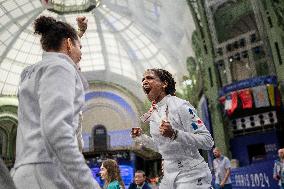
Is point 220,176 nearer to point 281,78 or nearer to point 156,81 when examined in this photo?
point 156,81

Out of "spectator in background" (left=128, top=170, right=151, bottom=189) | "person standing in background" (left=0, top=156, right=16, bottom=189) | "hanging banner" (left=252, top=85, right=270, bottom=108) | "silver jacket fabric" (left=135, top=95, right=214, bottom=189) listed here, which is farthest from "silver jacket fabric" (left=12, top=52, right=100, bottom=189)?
"hanging banner" (left=252, top=85, right=270, bottom=108)

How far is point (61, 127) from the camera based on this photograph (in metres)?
1.52

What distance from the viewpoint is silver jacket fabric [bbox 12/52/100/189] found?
151 cm

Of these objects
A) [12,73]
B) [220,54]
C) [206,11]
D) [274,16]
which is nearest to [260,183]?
[274,16]

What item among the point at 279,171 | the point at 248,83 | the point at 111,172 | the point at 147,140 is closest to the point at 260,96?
the point at 248,83

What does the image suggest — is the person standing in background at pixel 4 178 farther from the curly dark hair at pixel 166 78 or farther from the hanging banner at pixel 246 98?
the hanging banner at pixel 246 98

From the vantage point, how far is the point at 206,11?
19125 millimetres

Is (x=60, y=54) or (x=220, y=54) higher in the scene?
(x=220, y=54)

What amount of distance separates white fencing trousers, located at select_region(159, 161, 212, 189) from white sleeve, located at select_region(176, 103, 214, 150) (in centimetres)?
19

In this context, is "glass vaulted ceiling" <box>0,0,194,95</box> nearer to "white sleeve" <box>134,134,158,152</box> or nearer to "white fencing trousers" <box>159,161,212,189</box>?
"white sleeve" <box>134,134,158,152</box>

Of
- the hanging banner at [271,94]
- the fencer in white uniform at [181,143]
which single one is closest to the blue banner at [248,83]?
the hanging banner at [271,94]

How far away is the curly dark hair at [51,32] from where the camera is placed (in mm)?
1902

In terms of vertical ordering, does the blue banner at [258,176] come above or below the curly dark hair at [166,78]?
below

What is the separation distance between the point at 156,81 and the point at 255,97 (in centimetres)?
1471
